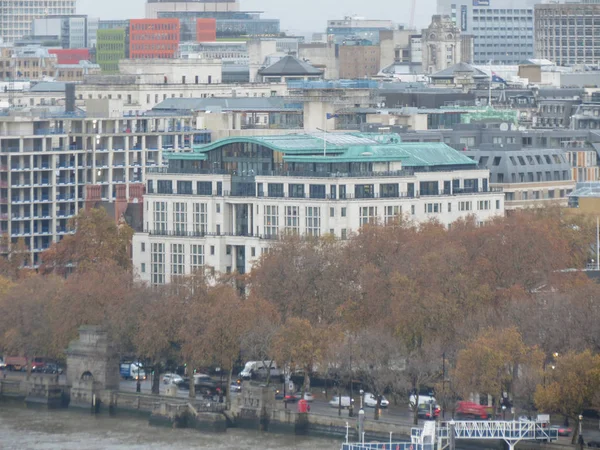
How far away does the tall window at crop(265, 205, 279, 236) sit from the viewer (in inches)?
6181

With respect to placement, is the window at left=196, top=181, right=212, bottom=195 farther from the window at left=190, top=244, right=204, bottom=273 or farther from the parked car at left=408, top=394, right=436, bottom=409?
the parked car at left=408, top=394, right=436, bottom=409

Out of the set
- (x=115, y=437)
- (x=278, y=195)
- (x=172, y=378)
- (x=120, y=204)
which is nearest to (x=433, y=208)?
(x=278, y=195)

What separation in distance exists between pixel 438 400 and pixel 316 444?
5884 millimetres

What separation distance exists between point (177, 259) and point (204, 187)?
14.5 feet

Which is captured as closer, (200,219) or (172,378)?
(172,378)

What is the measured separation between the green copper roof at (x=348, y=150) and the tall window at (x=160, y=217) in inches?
123

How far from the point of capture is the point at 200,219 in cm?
16000

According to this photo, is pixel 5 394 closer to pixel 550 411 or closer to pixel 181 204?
pixel 181 204

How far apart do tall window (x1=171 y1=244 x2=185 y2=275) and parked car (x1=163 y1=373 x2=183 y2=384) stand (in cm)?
1661

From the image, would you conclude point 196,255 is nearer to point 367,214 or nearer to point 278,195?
point 278,195

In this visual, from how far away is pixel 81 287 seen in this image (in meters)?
145

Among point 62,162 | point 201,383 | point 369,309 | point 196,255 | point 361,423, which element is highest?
point 62,162

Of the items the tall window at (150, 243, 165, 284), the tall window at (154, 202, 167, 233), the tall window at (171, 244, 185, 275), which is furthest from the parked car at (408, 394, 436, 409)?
the tall window at (154, 202, 167, 233)

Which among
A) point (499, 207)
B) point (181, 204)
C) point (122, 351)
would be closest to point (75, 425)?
point (122, 351)
